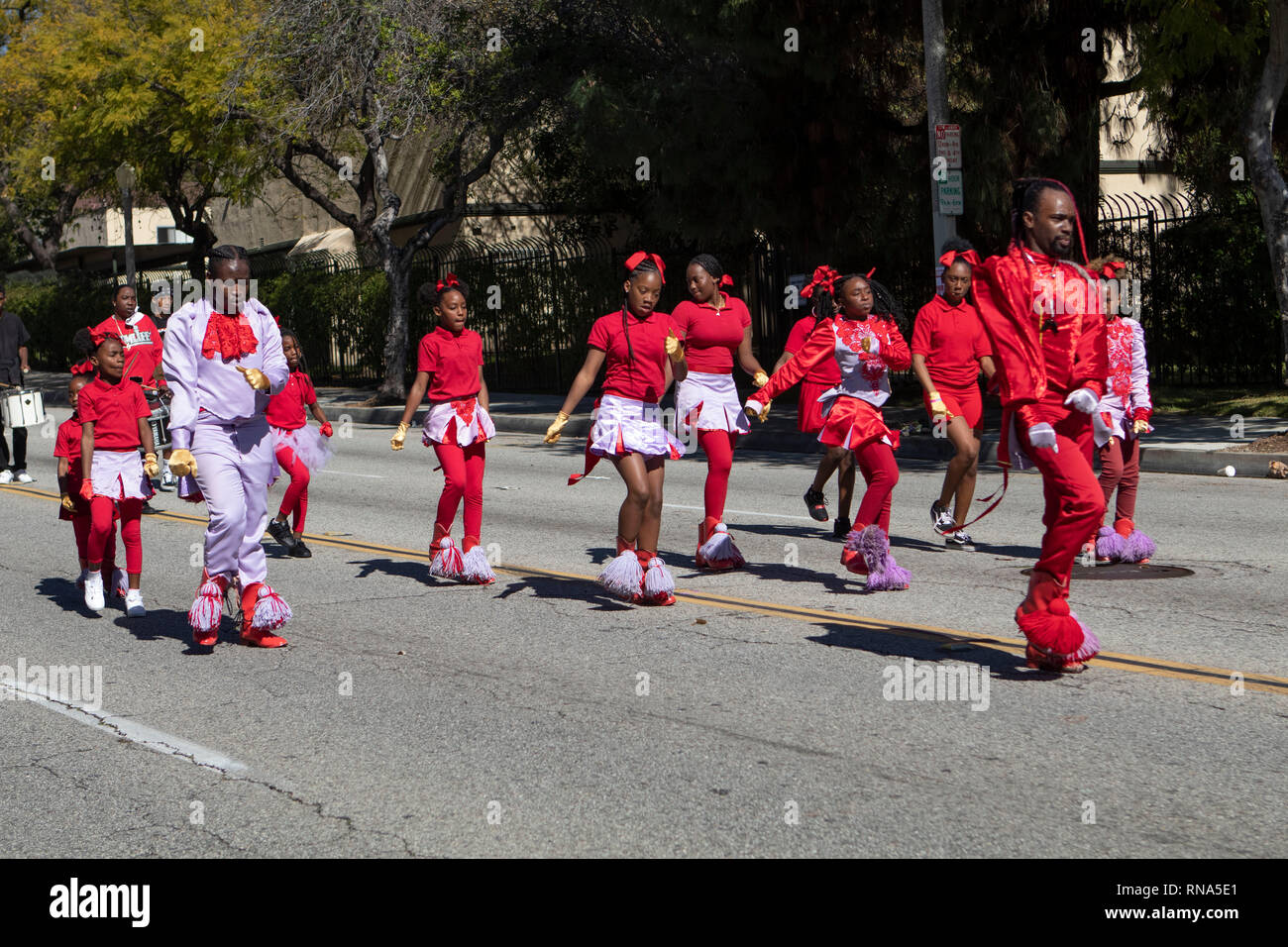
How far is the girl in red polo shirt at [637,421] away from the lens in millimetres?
8320

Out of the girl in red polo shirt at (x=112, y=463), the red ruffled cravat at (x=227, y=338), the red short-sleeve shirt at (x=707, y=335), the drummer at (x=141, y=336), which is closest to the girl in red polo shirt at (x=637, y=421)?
the red short-sleeve shirt at (x=707, y=335)

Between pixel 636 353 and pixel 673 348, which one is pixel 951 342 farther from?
pixel 636 353

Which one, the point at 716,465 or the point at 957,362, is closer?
the point at 716,465

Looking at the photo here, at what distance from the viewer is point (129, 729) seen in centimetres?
629

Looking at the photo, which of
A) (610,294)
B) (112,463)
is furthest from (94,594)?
(610,294)

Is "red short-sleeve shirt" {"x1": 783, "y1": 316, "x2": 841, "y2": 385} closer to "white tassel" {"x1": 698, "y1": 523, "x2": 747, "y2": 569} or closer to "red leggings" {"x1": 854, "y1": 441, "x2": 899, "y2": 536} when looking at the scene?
"red leggings" {"x1": 854, "y1": 441, "x2": 899, "y2": 536}

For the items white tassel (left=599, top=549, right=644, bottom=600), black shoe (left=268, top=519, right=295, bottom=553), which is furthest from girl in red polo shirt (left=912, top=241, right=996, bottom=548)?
black shoe (left=268, top=519, right=295, bottom=553)

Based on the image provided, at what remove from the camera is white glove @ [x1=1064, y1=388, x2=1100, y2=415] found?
20.5 ft

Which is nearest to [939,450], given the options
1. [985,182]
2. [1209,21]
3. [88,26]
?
[985,182]

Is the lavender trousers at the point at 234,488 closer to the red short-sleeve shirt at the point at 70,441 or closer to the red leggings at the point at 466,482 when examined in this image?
the red leggings at the point at 466,482

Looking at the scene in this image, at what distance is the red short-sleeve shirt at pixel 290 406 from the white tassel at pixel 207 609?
3493mm

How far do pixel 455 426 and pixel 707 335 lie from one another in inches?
70.0

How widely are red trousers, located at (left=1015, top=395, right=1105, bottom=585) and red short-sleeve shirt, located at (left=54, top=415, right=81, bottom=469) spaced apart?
5.91m

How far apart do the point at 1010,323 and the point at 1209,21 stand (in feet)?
33.0
